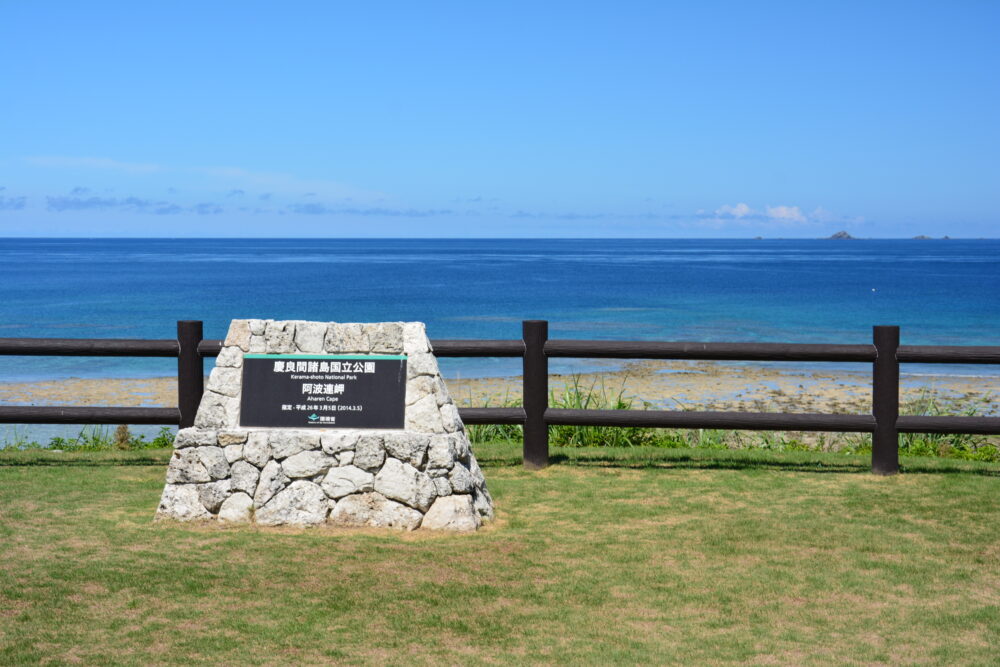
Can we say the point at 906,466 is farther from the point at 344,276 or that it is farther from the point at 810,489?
the point at 344,276

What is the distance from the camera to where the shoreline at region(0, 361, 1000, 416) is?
20391 mm

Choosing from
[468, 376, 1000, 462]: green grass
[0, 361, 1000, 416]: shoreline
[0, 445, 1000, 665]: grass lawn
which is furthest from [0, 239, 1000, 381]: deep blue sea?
[0, 445, 1000, 665]: grass lawn

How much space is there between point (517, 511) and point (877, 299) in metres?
63.1

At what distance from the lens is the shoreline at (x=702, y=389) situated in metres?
20.4

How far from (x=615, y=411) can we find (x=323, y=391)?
3.38 m

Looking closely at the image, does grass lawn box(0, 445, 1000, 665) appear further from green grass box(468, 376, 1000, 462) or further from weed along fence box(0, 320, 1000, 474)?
green grass box(468, 376, 1000, 462)

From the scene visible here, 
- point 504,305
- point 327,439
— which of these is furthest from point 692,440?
point 504,305

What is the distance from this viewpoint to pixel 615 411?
1027 centimetres

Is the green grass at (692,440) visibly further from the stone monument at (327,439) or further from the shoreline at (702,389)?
the shoreline at (702,389)

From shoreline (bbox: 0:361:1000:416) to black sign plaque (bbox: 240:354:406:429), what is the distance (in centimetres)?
1029

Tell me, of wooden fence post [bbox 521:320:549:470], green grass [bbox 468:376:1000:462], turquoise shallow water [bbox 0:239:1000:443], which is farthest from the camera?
turquoise shallow water [bbox 0:239:1000:443]

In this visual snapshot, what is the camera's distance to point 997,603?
20.4 ft

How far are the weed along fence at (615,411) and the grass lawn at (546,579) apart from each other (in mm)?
578

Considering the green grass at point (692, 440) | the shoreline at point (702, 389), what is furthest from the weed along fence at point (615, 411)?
the shoreline at point (702, 389)
